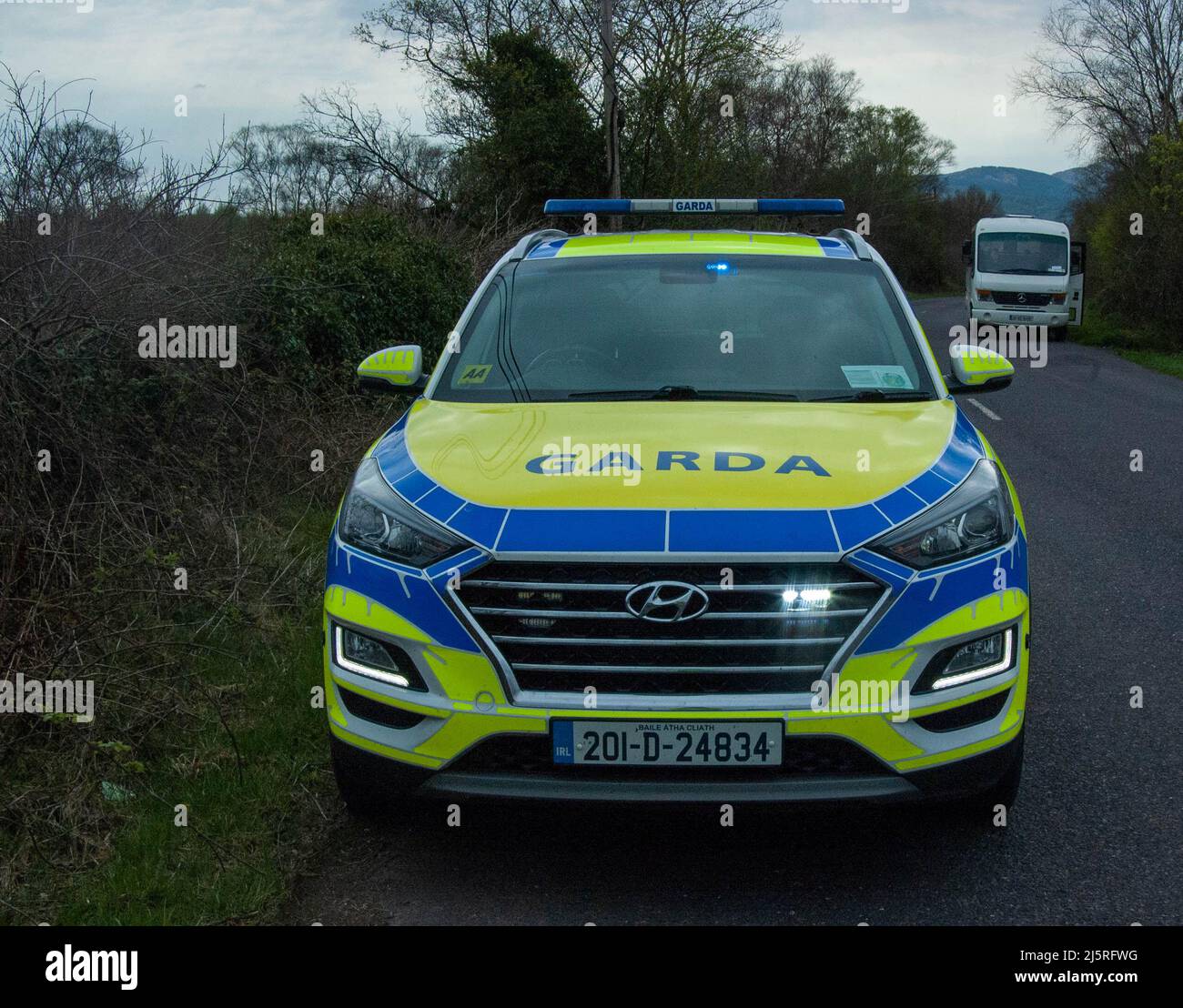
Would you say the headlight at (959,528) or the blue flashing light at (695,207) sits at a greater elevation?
the blue flashing light at (695,207)

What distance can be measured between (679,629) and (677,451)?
0.67 meters

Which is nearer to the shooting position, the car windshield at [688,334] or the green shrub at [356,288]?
the car windshield at [688,334]

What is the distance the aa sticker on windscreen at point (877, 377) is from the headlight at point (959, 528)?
769mm

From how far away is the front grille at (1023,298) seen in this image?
102 ft

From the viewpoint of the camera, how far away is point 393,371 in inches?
193

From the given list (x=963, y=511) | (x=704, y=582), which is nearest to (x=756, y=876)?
(x=704, y=582)

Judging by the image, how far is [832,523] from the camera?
336cm

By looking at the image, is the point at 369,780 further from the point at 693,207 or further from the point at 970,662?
the point at 693,207

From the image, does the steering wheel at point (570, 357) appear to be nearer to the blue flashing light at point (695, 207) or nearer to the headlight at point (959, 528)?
→ the blue flashing light at point (695, 207)

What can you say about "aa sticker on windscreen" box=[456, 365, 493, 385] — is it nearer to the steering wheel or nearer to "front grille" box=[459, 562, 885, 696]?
the steering wheel

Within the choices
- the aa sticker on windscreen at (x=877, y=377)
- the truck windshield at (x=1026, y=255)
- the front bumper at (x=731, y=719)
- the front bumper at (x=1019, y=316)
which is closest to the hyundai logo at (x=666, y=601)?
the front bumper at (x=731, y=719)

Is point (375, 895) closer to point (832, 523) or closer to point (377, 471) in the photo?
point (377, 471)

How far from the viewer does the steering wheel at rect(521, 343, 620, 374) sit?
471 cm

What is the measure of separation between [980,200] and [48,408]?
107 m
